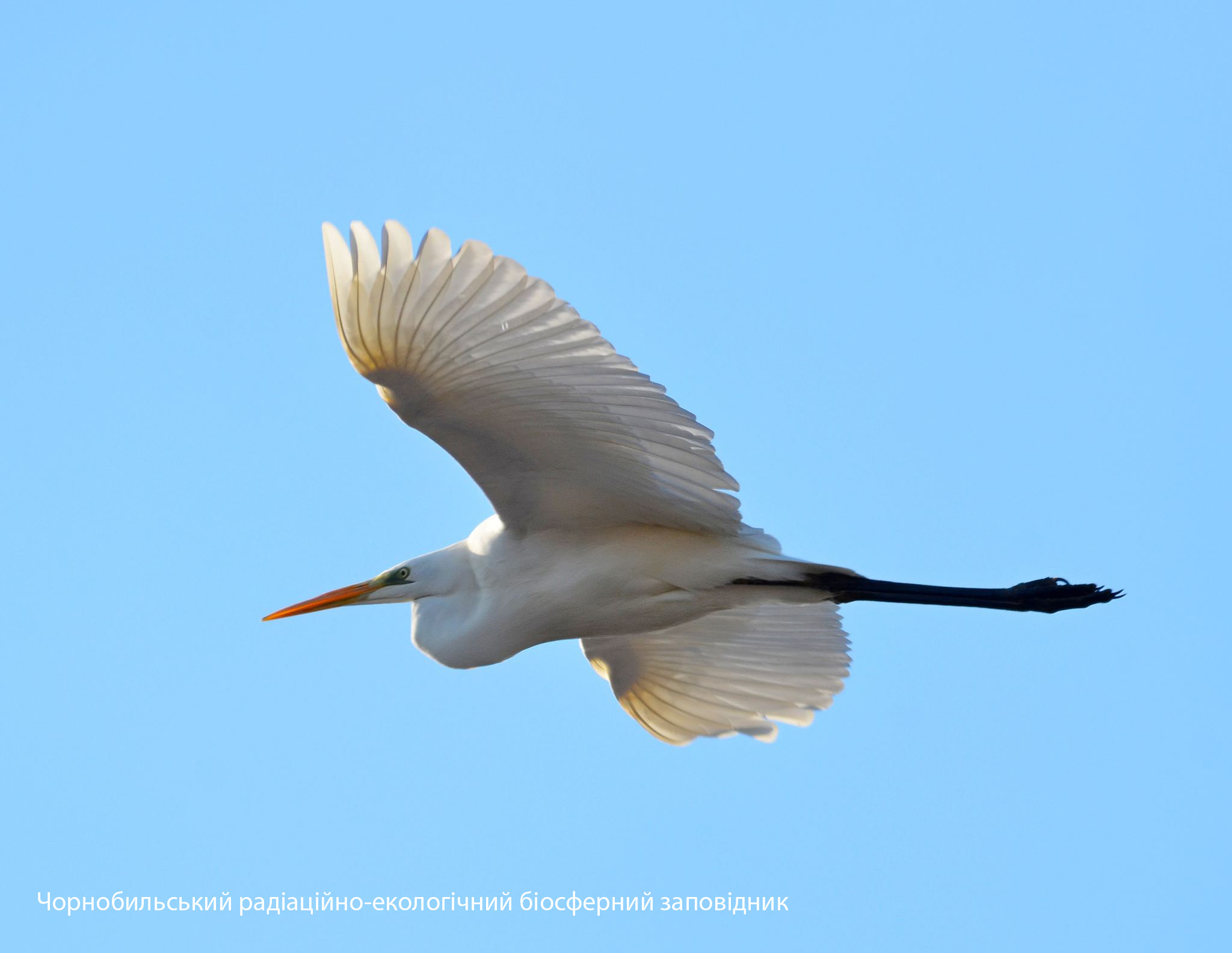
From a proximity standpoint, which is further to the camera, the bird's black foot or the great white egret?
the bird's black foot

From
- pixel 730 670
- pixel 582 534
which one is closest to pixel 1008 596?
pixel 730 670

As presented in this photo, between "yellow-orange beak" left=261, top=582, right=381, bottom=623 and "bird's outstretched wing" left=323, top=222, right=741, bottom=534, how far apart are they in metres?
1.04

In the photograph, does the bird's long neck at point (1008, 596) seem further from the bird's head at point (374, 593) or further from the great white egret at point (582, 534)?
the bird's head at point (374, 593)

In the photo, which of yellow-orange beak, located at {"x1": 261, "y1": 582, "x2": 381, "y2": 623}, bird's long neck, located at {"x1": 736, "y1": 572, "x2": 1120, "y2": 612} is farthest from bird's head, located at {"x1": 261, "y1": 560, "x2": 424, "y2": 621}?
bird's long neck, located at {"x1": 736, "y1": 572, "x2": 1120, "y2": 612}

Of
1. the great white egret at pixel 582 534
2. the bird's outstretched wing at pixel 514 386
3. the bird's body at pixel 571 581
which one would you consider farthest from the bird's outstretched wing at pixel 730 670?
the bird's outstretched wing at pixel 514 386

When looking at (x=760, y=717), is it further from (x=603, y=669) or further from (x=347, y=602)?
(x=347, y=602)

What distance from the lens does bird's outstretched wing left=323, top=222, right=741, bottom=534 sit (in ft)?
17.7

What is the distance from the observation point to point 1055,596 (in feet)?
24.0

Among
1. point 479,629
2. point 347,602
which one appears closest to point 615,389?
point 479,629

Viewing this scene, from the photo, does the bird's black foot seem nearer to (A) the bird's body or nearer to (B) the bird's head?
(A) the bird's body

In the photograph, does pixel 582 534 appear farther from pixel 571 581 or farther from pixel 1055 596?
pixel 1055 596

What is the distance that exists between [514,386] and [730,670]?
247cm

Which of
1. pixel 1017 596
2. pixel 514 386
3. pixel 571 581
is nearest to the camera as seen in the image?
pixel 514 386

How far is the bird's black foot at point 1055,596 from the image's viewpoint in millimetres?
7289
